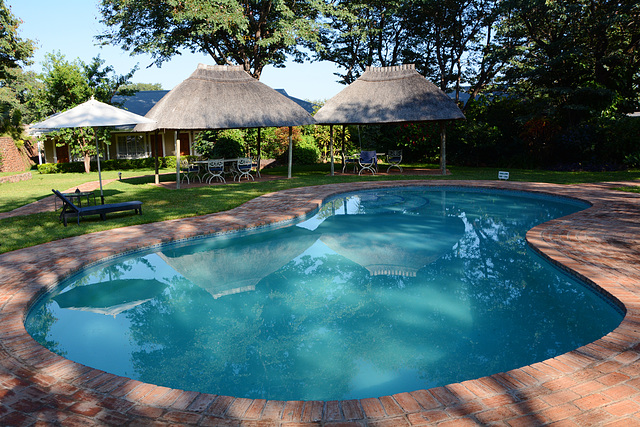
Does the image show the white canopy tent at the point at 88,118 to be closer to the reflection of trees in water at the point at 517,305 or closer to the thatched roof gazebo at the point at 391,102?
the reflection of trees in water at the point at 517,305

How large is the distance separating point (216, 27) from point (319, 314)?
58.5 feet

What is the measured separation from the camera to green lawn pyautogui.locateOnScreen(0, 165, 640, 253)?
8.29 metres

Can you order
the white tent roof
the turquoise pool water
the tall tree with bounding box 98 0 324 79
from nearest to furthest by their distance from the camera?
the turquoise pool water < the white tent roof < the tall tree with bounding box 98 0 324 79

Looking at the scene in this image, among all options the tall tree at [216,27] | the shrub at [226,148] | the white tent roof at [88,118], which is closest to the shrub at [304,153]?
the tall tree at [216,27]

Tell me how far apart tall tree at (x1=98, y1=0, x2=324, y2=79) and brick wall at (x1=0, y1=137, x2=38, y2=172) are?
8.66 meters

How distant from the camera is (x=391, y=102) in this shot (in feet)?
58.2

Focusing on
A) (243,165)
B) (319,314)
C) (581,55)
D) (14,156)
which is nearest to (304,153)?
(243,165)

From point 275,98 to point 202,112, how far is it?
10.3 ft

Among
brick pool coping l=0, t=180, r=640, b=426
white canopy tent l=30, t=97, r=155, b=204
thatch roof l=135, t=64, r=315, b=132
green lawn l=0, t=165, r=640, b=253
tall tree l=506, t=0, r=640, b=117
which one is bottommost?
brick pool coping l=0, t=180, r=640, b=426

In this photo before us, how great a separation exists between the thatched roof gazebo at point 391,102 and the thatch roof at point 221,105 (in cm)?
183

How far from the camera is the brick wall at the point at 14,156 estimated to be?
2422 cm

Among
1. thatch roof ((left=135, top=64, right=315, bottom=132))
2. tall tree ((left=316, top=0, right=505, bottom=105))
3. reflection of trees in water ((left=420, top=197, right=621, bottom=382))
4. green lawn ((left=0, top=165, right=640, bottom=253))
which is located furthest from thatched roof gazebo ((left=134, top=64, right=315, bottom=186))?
reflection of trees in water ((left=420, top=197, right=621, bottom=382))

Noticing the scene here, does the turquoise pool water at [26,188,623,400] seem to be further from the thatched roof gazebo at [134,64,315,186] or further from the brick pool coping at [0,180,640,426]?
the thatched roof gazebo at [134,64,315,186]

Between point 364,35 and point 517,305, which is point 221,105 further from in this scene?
point 517,305
